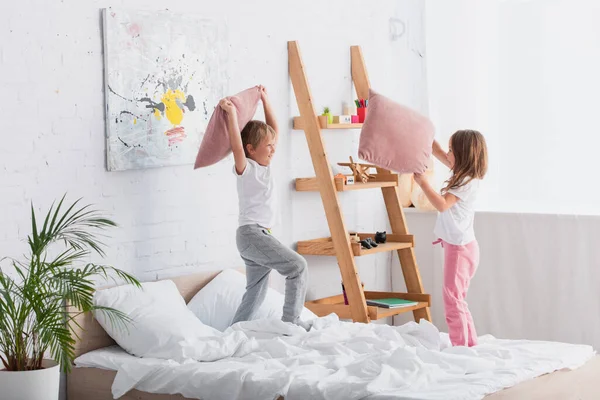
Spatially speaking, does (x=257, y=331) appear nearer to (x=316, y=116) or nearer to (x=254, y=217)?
(x=254, y=217)

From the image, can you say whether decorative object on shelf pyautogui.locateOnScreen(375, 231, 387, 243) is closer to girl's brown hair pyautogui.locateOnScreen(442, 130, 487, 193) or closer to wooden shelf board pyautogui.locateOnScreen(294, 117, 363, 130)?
wooden shelf board pyautogui.locateOnScreen(294, 117, 363, 130)

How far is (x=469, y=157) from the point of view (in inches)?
147

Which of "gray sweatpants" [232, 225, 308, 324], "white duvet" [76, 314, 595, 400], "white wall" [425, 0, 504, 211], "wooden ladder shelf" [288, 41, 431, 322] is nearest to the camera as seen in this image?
"white duvet" [76, 314, 595, 400]

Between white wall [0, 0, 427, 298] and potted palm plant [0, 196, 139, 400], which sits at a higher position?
white wall [0, 0, 427, 298]

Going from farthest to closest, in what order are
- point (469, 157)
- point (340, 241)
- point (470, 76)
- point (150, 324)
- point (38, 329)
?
point (470, 76) → point (340, 241) → point (469, 157) → point (150, 324) → point (38, 329)

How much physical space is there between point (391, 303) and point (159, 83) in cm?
151

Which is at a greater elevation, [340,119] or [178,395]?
[340,119]

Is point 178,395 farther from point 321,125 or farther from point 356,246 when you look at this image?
point 321,125

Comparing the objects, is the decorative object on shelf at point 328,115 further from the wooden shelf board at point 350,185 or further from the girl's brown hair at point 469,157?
the girl's brown hair at point 469,157

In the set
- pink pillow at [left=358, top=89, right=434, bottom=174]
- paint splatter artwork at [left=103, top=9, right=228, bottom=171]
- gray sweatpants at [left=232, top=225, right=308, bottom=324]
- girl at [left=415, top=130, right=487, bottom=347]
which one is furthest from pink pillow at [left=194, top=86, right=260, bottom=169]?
girl at [left=415, top=130, right=487, bottom=347]

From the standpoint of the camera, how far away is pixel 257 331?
3.44m

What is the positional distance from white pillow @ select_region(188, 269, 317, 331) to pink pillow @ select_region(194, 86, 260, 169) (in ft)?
1.69

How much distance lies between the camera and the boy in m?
3.63

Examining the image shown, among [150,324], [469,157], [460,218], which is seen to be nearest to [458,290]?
[460,218]
